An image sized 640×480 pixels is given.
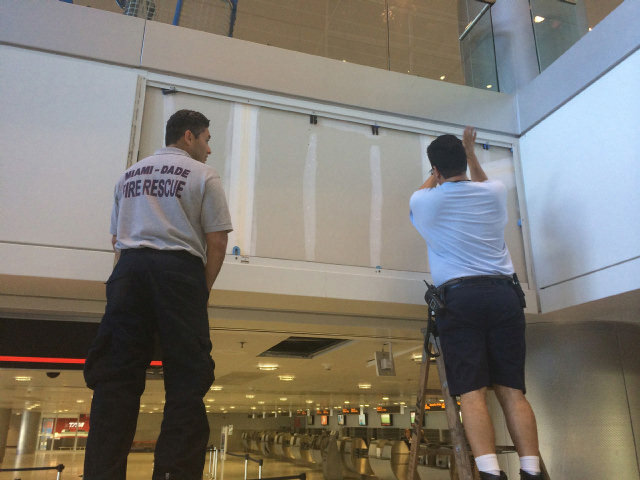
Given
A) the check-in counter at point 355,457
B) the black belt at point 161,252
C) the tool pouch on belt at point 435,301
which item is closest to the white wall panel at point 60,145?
the black belt at point 161,252

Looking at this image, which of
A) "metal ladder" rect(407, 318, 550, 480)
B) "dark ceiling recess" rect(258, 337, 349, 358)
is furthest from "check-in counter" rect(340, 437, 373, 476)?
"metal ladder" rect(407, 318, 550, 480)

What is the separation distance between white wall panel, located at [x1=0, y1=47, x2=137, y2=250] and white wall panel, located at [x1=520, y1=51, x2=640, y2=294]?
2727mm

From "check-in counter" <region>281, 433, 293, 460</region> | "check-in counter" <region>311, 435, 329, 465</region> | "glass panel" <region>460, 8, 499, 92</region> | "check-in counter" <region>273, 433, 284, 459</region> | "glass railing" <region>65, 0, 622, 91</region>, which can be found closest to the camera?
"glass railing" <region>65, 0, 622, 91</region>

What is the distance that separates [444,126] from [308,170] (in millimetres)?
1117

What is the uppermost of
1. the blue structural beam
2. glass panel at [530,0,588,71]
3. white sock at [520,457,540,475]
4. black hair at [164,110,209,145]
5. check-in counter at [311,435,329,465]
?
glass panel at [530,0,588,71]

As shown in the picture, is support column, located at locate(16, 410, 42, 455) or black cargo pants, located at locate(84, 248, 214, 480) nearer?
black cargo pants, located at locate(84, 248, 214, 480)

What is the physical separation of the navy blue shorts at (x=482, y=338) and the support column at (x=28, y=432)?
28313mm

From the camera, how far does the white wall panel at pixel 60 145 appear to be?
265 centimetres

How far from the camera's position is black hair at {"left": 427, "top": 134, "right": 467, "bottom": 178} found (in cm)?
247

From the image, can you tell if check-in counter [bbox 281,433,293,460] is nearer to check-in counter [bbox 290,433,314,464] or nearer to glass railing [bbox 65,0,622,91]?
check-in counter [bbox 290,433,314,464]

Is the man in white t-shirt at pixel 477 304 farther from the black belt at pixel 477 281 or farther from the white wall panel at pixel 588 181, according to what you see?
the white wall panel at pixel 588 181

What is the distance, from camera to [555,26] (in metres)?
4.01

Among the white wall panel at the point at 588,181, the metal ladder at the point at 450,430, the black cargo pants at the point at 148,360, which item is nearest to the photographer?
the black cargo pants at the point at 148,360

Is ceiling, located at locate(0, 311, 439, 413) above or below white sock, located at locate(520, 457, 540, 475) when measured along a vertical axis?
above
